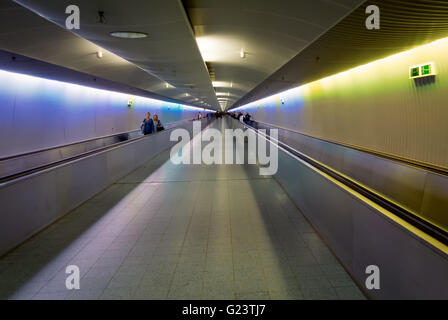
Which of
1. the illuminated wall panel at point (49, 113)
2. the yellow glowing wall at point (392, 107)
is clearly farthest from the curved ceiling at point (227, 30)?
the illuminated wall panel at point (49, 113)

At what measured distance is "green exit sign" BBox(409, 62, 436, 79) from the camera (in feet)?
20.0

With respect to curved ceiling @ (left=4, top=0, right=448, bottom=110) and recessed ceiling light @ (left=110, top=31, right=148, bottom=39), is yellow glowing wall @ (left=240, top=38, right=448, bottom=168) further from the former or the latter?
recessed ceiling light @ (left=110, top=31, right=148, bottom=39)

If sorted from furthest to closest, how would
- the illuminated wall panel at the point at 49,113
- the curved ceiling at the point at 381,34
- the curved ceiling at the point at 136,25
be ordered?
the illuminated wall panel at the point at 49,113
the curved ceiling at the point at 136,25
the curved ceiling at the point at 381,34

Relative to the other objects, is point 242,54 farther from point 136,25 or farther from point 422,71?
point 422,71

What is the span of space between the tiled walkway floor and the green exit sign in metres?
3.96

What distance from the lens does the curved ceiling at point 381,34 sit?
146 inches

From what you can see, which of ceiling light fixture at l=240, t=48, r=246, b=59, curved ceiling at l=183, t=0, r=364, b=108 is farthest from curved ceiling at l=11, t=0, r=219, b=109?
ceiling light fixture at l=240, t=48, r=246, b=59

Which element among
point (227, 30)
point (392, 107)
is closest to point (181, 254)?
point (227, 30)

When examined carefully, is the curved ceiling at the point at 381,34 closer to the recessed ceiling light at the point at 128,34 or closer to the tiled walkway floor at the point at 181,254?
the tiled walkway floor at the point at 181,254

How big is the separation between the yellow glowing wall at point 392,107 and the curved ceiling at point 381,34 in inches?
24.7

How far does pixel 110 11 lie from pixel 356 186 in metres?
4.05

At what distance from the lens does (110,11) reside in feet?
13.5
